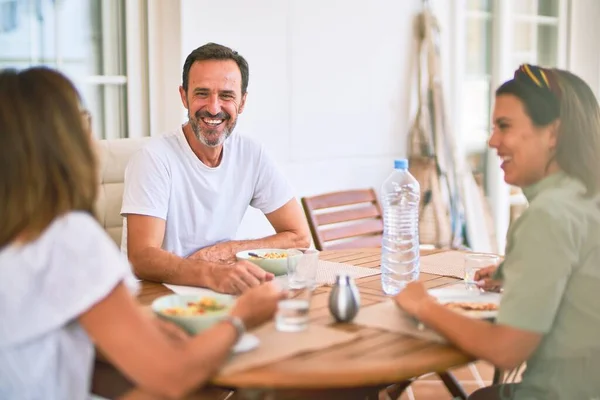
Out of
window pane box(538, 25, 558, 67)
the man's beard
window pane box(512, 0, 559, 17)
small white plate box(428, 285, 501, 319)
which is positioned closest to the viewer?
small white plate box(428, 285, 501, 319)

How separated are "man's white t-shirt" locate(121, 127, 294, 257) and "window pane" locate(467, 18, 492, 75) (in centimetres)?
258

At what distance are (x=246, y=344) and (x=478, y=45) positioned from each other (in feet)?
13.0

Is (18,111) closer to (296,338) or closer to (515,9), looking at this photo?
(296,338)

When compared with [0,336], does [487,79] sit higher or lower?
higher

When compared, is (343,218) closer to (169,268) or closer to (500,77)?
(169,268)

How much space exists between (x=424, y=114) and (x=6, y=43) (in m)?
2.44

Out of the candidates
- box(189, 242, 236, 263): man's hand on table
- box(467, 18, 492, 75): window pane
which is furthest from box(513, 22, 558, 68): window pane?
box(189, 242, 236, 263): man's hand on table

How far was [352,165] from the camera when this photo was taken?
4.48 metres

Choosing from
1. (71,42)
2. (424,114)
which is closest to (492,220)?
(424,114)

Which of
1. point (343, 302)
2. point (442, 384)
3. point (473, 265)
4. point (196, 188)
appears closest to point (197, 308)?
point (343, 302)

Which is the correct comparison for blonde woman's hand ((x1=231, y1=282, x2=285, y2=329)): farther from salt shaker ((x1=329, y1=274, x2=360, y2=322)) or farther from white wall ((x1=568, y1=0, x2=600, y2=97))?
white wall ((x1=568, y1=0, x2=600, y2=97))

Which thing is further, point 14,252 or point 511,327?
point 511,327

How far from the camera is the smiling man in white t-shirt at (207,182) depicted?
263 cm

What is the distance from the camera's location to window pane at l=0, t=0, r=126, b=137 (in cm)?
322
